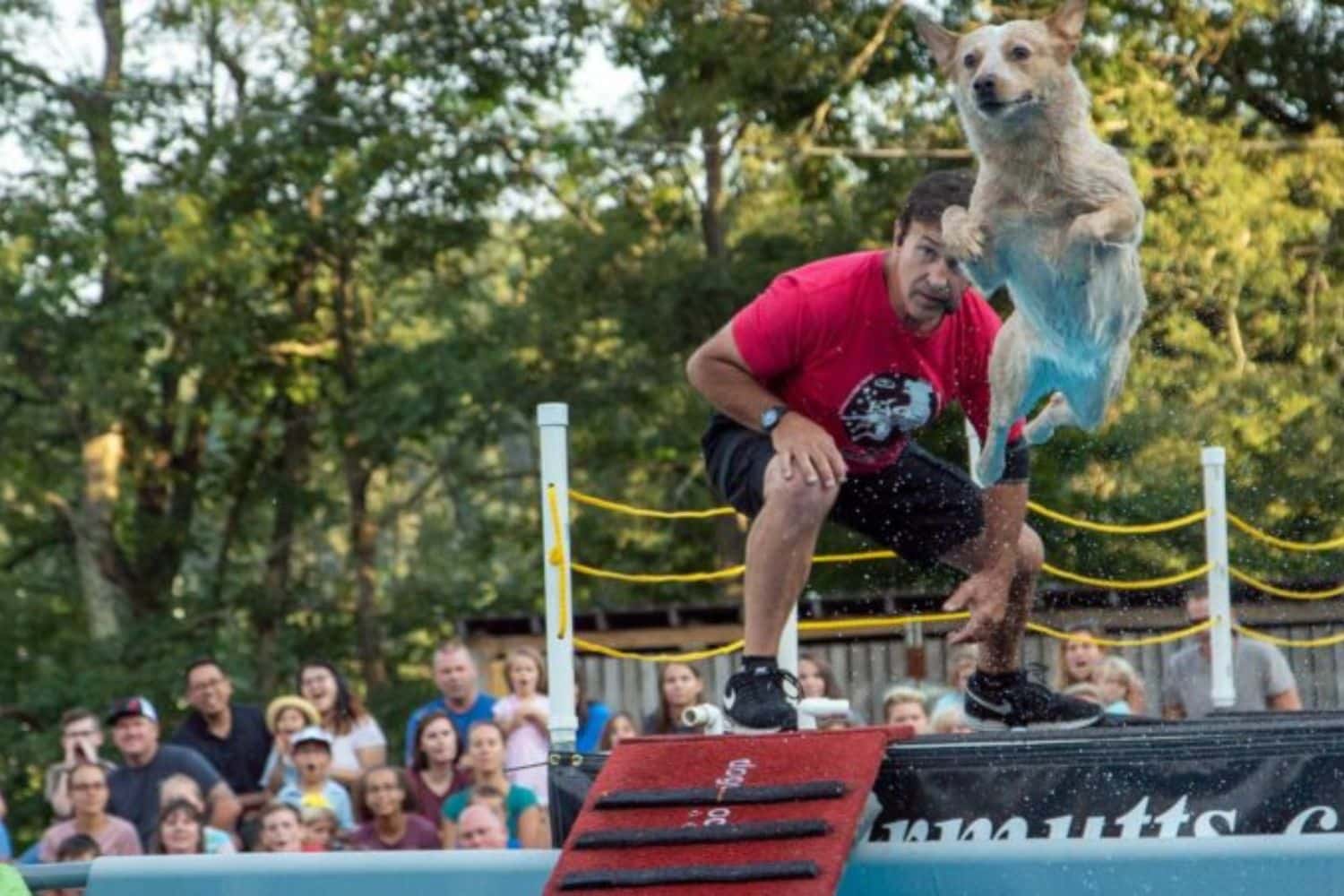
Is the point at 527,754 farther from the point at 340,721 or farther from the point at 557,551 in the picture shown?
A: the point at 557,551

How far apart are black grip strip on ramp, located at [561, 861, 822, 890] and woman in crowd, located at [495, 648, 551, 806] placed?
3.96m

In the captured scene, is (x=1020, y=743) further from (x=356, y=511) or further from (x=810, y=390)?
(x=356, y=511)

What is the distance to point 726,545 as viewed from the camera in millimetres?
20734

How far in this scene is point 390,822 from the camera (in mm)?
8789

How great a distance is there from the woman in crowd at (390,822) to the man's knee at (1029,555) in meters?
3.29

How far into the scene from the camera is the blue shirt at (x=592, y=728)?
363 inches

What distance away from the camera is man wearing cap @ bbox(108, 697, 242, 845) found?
30.4ft

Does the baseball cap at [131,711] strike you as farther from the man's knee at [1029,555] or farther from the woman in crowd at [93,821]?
the man's knee at [1029,555]

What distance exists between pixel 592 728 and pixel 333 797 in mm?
→ 948

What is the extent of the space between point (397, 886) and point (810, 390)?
1.43 m

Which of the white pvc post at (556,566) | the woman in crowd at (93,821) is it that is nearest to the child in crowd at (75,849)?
the woman in crowd at (93,821)

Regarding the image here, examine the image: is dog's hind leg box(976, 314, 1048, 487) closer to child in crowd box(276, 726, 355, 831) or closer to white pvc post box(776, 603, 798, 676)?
white pvc post box(776, 603, 798, 676)

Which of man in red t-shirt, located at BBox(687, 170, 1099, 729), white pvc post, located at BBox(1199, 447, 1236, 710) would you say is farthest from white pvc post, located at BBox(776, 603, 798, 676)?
white pvc post, located at BBox(1199, 447, 1236, 710)

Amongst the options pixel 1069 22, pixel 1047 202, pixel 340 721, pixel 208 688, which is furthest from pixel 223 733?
pixel 1069 22
